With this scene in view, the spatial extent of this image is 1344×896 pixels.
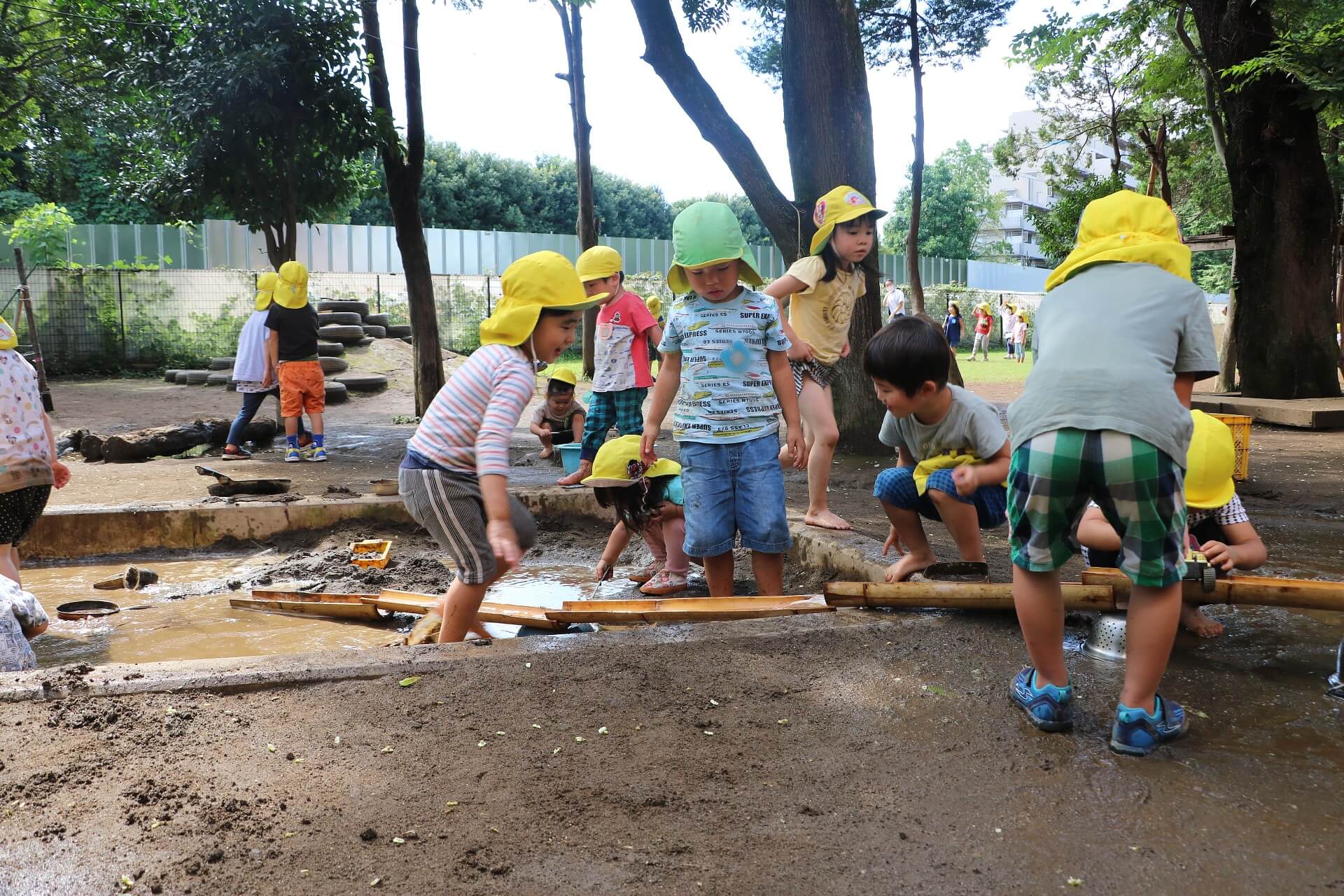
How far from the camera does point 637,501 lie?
497 cm

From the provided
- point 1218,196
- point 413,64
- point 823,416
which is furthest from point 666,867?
point 1218,196

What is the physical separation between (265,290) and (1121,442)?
29.9ft

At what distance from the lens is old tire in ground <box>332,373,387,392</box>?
16484mm

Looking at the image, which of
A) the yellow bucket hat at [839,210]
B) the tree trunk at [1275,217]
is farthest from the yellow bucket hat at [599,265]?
the tree trunk at [1275,217]

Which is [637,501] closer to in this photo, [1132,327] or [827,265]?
[827,265]

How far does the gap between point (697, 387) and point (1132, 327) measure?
5.92 ft

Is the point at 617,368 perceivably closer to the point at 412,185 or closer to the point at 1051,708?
the point at 1051,708

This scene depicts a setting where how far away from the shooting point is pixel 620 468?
4.82 metres

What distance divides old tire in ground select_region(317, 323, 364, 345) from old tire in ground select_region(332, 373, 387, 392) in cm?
277

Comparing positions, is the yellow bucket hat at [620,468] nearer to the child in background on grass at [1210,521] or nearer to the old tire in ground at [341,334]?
the child in background on grass at [1210,521]

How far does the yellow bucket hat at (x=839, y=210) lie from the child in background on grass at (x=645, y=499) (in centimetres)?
142

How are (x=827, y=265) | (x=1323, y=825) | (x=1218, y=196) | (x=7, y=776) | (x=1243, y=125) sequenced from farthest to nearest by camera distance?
(x=1218, y=196) < (x=1243, y=125) < (x=827, y=265) < (x=7, y=776) < (x=1323, y=825)

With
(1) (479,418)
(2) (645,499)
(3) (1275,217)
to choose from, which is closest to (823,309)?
(2) (645,499)

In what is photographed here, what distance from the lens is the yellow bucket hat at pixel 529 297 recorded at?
3.42m
